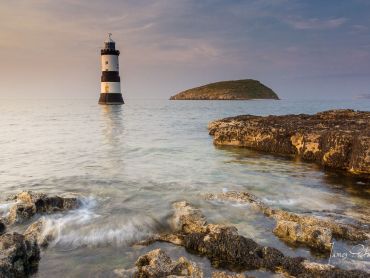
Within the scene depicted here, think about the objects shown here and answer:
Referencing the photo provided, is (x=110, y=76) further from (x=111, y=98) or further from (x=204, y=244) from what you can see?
(x=204, y=244)

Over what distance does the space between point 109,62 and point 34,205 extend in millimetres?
51787

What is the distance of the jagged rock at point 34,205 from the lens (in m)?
7.99

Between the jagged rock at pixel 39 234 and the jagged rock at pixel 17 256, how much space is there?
0.54 metres

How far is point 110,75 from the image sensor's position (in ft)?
194

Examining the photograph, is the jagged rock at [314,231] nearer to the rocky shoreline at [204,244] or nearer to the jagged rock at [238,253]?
the rocky shoreline at [204,244]

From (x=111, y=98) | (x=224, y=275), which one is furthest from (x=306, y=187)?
(x=111, y=98)

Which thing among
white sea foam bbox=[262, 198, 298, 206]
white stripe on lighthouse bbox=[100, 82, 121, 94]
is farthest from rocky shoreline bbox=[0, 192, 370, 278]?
white stripe on lighthouse bbox=[100, 82, 121, 94]

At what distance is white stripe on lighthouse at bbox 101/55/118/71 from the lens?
188 ft

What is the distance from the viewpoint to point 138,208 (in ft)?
29.9

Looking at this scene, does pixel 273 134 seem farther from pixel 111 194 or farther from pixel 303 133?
pixel 111 194

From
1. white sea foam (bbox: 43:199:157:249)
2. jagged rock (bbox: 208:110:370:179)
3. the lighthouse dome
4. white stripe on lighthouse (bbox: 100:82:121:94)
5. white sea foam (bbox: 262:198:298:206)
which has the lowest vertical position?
white sea foam (bbox: 43:199:157:249)

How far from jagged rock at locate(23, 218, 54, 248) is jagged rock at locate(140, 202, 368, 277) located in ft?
6.87

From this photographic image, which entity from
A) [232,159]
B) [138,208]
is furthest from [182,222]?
[232,159]

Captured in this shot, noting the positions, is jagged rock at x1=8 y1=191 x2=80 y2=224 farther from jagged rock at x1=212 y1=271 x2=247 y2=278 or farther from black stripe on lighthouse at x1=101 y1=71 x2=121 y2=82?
black stripe on lighthouse at x1=101 y1=71 x2=121 y2=82
